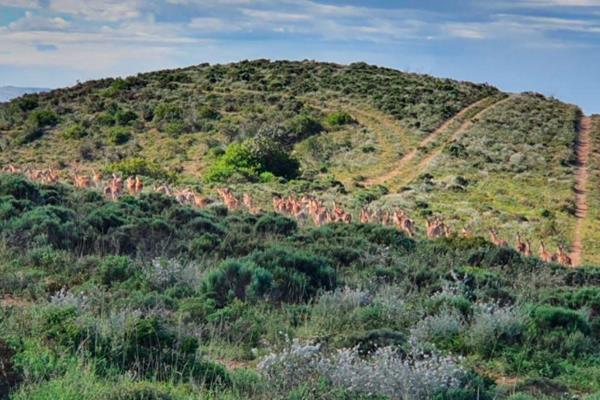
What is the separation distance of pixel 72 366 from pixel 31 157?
39.0 meters

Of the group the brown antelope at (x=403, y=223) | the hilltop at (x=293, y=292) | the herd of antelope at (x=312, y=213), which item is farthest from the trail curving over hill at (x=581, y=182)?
the brown antelope at (x=403, y=223)

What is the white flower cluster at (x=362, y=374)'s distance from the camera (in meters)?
5.95

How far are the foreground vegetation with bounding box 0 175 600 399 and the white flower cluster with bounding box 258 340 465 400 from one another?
0.02m

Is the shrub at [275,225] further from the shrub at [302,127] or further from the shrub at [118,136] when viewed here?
the shrub at [118,136]

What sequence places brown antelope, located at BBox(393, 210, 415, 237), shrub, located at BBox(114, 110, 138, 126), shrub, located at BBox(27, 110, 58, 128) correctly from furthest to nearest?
shrub, located at BBox(27, 110, 58, 128)
shrub, located at BBox(114, 110, 138, 126)
brown antelope, located at BBox(393, 210, 415, 237)

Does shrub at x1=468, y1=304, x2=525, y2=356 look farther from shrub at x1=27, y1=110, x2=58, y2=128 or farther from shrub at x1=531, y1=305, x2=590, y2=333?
shrub at x1=27, y1=110, x2=58, y2=128

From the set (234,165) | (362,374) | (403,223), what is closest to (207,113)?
(234,165)

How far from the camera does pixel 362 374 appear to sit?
605 centimetres

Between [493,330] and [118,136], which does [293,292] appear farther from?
[118,136]

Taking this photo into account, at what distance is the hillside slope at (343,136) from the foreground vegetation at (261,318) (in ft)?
42.4

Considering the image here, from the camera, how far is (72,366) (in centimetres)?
539

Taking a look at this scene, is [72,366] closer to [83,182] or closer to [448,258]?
[448,258]

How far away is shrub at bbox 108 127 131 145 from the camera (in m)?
44.9

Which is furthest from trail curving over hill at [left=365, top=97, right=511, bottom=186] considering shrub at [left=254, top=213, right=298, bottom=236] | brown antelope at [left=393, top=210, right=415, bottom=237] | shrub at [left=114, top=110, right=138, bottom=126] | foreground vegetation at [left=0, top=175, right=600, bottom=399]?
foreground vegetation at [left=0, top=175, right=600, bottom=399]
